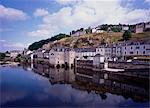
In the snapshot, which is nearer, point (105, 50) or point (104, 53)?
point (104, 53)

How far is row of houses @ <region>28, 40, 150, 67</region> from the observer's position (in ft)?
105

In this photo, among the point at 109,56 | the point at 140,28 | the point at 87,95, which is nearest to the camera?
the point at 87,95

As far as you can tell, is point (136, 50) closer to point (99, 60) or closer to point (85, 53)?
point (99, 60)

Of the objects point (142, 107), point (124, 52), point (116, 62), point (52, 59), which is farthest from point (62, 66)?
point (142, 107)

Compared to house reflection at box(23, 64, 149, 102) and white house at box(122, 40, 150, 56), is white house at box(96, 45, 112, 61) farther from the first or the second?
house reflection at box(23, 64, 149, 102)

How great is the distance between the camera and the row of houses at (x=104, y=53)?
32.1m

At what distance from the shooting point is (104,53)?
3875cm

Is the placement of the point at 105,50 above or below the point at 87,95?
above

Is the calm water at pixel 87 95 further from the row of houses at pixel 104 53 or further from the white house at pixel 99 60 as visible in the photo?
the row of houses at pixel 104 53

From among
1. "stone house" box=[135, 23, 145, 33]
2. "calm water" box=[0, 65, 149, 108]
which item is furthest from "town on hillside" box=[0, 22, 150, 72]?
"calm water" box=[0, 65, 149, 108]

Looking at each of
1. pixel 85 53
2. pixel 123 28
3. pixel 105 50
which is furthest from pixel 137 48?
pixel 123 28

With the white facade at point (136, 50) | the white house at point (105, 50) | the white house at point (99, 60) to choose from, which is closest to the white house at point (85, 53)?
the white house at point (105, 50)

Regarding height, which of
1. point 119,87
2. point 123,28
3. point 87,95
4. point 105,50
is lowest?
point 87,95

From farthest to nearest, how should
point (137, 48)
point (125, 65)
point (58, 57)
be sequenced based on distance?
point (58, 57), point (137, 48), point (125, 65)
